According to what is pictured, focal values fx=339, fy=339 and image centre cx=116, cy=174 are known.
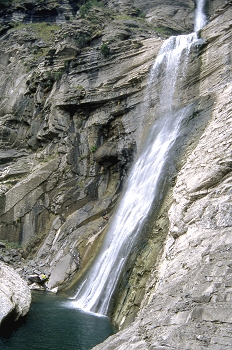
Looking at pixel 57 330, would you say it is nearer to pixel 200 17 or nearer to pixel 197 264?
pixel 197 264

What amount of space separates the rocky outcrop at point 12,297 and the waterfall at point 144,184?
11.1ft

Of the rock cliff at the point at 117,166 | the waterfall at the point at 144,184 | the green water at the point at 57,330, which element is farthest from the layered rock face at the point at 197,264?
the waterfall at the point at 144,184

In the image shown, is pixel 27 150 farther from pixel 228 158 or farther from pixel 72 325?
pixel 228 158

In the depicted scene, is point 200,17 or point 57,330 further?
point 200,17

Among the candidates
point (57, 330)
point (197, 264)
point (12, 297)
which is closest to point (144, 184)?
point (57, 330)

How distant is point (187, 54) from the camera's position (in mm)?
25219

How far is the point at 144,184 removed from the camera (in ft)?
70.3

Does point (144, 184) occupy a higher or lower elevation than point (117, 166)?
lower

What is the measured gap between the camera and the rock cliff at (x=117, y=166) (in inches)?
363

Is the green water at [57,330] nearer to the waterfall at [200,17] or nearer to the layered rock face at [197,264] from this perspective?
the layered rock face at [197,264]

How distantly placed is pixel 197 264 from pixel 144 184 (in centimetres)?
1173

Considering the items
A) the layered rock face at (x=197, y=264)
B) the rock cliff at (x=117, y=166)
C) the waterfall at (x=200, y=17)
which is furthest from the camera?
the waterfall at (x=200, y=17)

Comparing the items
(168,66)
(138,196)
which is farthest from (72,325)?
(168,66)

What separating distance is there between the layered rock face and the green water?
2557 mm
